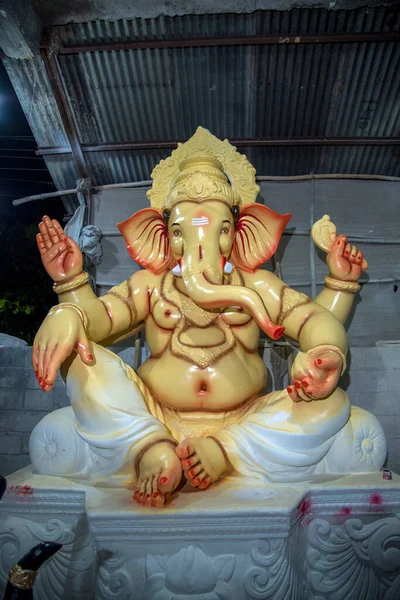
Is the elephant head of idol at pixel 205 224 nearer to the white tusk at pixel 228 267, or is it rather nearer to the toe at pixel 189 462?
the white tusk at pixel 228 267

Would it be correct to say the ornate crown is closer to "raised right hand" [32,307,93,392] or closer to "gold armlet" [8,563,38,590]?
"raised right hand" [32,307,93,392]

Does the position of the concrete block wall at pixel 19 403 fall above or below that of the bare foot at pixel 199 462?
below

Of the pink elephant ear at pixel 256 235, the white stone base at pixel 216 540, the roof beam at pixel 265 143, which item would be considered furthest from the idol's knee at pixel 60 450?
the roof beam at pixel 265 143

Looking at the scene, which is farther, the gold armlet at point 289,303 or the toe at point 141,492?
the gold armlet at point 289,303

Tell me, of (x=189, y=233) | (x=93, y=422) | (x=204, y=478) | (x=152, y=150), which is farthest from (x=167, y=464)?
(x=152, y=150)

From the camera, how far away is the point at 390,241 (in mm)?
3242

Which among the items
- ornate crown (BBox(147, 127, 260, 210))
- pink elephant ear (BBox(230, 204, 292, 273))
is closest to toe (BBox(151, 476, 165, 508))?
pink elephant ear (BBox(230, 204, 292, 273))

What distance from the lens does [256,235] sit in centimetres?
242

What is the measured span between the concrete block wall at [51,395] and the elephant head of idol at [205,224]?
0.97 meters

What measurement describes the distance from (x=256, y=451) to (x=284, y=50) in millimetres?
2269

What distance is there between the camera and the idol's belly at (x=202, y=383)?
202cm

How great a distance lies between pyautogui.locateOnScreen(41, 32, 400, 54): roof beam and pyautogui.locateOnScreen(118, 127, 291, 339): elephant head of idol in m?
0.61

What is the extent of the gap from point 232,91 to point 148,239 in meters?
1.22

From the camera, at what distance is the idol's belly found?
2.02m
